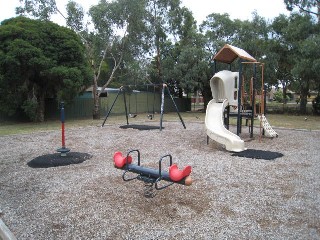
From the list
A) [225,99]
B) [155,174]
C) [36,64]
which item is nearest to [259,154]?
[225,99]

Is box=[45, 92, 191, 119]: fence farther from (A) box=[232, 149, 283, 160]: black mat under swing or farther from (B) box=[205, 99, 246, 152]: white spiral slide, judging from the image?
(A) box=[232, 149, 283, 160]: black mat under swing

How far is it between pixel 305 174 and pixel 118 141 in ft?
18.7

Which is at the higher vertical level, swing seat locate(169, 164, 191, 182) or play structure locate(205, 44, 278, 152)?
play structure locate(205, 44, 278, 152)

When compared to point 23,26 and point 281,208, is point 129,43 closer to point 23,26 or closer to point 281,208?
point 23,26

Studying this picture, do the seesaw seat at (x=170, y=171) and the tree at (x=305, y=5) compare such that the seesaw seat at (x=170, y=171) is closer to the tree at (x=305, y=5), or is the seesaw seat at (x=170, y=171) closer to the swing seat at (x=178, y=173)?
the swing seat at (x=178, y=173)

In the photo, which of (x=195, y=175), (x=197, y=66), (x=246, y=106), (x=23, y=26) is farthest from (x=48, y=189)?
(x=197, y=66)

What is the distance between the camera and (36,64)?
1507cm

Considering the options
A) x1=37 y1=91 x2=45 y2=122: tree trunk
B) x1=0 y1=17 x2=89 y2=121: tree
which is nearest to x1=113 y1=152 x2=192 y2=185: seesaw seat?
x1=0 y1=17 x2=89 y2=121: tree

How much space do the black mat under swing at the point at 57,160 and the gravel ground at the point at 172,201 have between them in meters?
0.22

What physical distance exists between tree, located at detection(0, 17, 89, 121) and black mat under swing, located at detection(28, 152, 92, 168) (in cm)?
873

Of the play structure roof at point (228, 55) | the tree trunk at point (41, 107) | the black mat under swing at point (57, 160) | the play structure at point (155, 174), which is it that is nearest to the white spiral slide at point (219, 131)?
the play structure roof at point (228, 55)

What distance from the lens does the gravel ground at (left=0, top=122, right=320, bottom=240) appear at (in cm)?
Answer: 343

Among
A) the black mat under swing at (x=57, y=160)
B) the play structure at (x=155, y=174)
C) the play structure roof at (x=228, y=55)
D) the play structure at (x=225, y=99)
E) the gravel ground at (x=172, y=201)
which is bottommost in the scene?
the gravel ground at (x=172, y=201)

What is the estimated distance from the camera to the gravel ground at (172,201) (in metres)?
3.43
